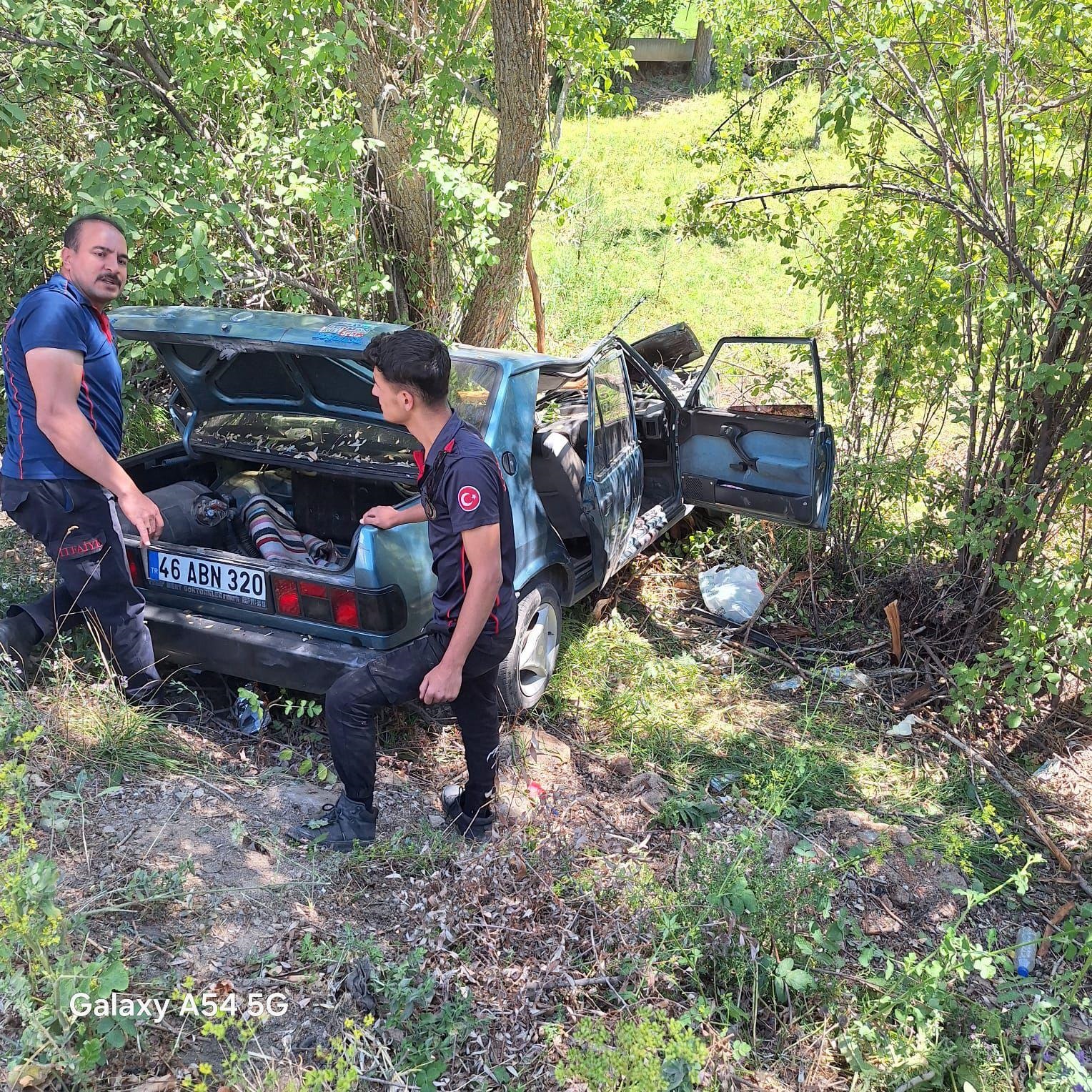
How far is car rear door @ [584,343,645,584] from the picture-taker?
4.61 m

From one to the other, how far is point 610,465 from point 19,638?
2.84 m

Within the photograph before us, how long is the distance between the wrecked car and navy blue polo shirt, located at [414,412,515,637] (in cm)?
62

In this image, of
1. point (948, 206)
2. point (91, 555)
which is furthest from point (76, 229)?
A: point (948, 206)

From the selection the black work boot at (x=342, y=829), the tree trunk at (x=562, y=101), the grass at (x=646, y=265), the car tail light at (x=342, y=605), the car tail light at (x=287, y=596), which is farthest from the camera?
the grass at (x=646, y=265)

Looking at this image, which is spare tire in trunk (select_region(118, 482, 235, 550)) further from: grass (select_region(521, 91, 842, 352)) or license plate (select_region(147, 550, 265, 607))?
grass (select_region(521, 91, 842, 352))

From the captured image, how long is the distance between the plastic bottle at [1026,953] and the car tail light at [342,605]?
244cm

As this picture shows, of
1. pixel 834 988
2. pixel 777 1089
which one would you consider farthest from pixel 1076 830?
pixel 777 1089

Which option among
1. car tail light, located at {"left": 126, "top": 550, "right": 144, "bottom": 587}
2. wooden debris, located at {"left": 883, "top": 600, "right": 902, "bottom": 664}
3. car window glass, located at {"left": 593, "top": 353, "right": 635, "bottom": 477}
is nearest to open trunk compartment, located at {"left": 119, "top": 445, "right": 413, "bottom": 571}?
car tail light, located at {"left": 126, "top": 550, "right": 144, "bottom": 587}

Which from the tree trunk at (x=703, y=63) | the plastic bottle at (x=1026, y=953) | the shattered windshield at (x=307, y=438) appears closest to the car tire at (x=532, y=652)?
the shattered windshield at (x=307, y=438)

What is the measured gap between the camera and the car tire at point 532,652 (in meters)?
4.21

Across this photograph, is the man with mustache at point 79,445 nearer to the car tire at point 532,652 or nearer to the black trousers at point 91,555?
the black trousers at point 91,555

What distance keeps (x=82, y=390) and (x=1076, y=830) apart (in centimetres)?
448

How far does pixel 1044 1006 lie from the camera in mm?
2742

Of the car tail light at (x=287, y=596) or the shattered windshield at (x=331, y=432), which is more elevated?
the shattered windshield at (x=331, y=432)
